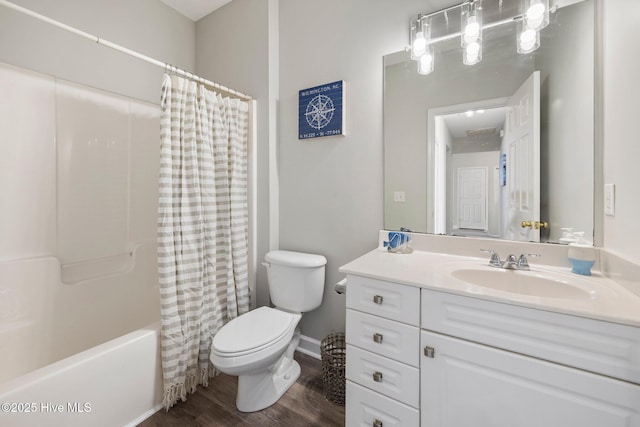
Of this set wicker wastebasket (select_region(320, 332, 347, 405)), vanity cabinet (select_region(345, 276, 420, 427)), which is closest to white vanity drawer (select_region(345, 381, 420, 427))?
vanity cabinet (select_region(345, 276, 420, 427))

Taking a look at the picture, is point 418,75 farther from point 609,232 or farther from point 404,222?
point 609,232

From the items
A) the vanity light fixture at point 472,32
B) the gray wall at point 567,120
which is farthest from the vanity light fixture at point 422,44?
the gray wall at point 567,120

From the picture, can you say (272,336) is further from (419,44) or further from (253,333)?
(419,44)

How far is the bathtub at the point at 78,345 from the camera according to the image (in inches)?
42.0

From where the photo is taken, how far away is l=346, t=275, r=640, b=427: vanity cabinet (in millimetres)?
752

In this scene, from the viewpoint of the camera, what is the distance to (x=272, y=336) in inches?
54.7

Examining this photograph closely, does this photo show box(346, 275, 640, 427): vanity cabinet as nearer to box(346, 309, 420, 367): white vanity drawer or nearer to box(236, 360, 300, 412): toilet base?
box(346, 309, 420, 367): white vanity drawer

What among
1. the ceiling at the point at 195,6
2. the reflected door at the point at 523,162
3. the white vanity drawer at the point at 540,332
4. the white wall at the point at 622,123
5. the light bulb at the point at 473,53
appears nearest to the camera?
the white vanity drawer at the point at 540,332

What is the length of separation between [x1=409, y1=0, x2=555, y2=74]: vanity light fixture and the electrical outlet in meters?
0.72

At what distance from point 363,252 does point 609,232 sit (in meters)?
1.12

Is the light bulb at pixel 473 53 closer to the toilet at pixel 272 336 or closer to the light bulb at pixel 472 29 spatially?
the light bulb at pixel 472 29

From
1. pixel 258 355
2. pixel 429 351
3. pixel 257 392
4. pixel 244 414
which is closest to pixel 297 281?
pixel 258 355

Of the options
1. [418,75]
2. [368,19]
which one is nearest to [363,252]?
[418,75]

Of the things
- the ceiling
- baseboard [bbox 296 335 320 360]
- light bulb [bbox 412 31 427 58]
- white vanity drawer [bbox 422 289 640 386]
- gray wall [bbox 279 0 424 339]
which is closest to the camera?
white vanity drawer [bbox 422 289 640 386]
